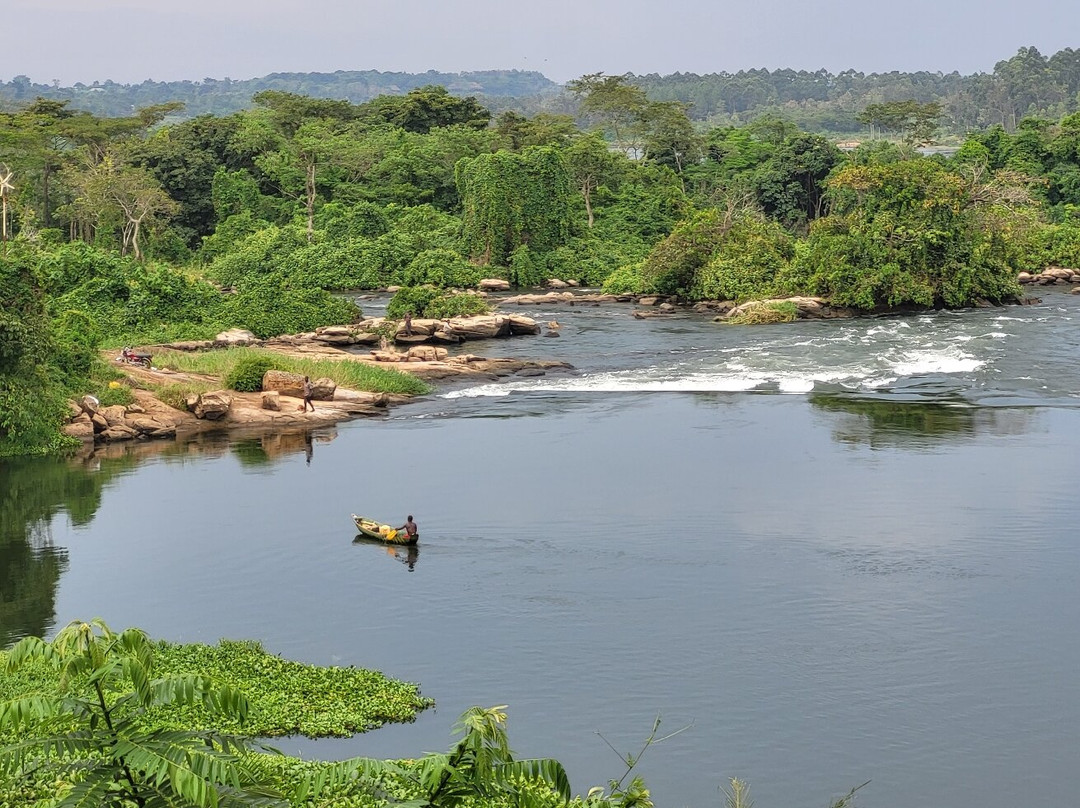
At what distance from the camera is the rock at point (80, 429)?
38531 millimetres

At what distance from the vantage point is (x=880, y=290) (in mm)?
59469

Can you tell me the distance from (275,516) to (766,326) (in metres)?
31.8

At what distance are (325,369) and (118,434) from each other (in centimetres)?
826

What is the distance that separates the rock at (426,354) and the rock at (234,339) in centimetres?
688

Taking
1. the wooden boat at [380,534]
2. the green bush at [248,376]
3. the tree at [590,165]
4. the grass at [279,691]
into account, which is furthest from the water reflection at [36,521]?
the tree at [590,165]

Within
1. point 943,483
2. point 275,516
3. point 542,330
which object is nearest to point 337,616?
point 275,516

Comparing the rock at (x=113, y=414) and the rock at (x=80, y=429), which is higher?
the rock at (x=113, y=414)

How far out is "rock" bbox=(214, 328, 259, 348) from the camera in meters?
51.6

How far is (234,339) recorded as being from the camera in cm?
5197

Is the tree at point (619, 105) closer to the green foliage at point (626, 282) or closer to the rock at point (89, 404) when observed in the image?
the green foliage at point (626, 282)

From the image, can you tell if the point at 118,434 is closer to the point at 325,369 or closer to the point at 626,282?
the point at 325,369

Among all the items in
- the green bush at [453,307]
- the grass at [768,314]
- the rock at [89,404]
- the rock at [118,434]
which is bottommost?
the rock at [118,434]

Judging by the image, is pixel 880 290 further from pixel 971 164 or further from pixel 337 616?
pixel 337 616

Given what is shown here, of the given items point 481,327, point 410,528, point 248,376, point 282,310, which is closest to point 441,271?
point 481,327
